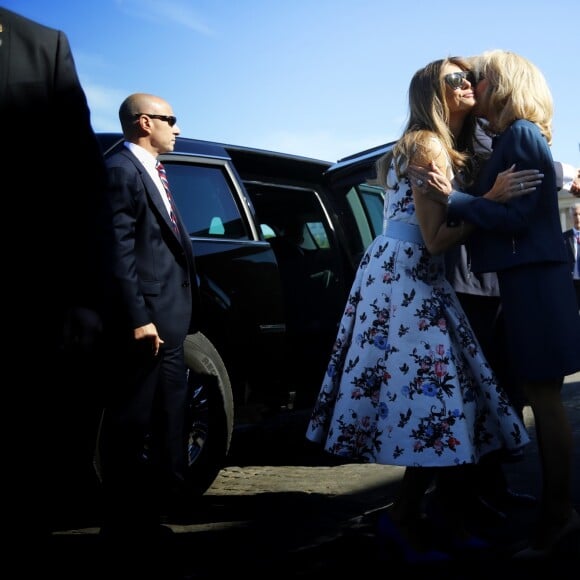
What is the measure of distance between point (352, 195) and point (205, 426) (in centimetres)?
266

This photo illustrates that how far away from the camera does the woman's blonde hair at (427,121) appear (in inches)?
118

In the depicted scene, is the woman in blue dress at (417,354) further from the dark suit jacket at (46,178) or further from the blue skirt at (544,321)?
the dark suit jacket at (46,178)

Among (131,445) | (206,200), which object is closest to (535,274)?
(131,445)

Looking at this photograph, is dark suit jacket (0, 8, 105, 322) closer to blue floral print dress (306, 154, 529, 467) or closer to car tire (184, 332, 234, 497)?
blue floral print dress (306, 154, 529, 467)

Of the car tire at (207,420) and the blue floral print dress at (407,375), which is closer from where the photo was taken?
the blue floral print dress at (407,375)

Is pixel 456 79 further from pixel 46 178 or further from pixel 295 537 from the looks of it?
pixel 295 537

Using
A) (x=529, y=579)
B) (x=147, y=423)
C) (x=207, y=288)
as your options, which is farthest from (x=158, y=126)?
(x=529, y=579)

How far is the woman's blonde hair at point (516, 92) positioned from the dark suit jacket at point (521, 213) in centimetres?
7

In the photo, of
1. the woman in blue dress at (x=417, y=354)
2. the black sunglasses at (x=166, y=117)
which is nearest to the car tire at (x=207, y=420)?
the woman in blue dress at (x=417, y=354)

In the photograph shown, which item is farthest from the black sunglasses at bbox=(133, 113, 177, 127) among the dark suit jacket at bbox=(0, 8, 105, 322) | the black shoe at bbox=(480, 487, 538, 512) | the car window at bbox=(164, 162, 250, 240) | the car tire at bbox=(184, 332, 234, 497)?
the black shoe at bbox=(480, 487, 538, 512)

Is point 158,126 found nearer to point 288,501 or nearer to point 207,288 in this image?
point 207,288

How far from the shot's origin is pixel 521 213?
9.20 ft

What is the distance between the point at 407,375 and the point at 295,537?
99 centimetres

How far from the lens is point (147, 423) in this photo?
3234 mm
